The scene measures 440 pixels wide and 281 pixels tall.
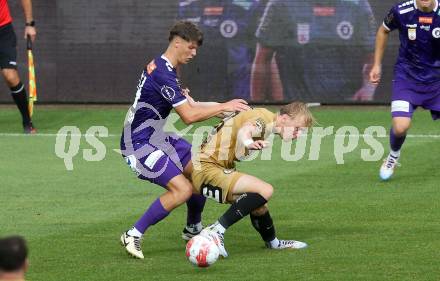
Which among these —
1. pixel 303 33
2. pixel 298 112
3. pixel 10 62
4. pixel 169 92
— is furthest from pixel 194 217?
pixel 303 33

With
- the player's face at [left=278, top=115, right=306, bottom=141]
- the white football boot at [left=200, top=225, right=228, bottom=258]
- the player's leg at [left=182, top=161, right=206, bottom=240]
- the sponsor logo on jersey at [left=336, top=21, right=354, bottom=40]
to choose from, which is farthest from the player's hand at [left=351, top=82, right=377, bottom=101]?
the white football boot at [left=200, top=225, right=228, bottom=258]

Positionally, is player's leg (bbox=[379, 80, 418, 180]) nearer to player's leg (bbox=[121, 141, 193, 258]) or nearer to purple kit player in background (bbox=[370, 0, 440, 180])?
purple kit player in background (bbox=[370, 0, 440, 180])

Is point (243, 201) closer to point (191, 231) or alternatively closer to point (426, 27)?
point (191, 231)

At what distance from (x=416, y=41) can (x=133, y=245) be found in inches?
195

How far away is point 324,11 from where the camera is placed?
756 inches

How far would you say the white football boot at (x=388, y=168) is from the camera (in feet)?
40.4

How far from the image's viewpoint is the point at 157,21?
19766 mm

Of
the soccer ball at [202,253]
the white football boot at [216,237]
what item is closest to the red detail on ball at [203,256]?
the soccer ball at [202,253]

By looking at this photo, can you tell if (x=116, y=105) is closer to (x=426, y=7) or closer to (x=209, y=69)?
(x=209, y=69)

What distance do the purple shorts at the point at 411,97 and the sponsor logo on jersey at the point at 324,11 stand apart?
6.98 m

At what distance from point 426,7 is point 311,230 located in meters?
3.52

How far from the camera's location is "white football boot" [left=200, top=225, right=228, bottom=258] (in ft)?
27.3

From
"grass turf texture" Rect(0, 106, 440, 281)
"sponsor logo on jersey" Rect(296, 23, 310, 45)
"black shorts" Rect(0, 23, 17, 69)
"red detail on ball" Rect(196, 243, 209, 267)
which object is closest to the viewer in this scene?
"red detail on ball" Rect(196, 243, 209, 267)

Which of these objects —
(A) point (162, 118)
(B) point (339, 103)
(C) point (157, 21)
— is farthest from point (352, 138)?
(A) point (162, 118)
